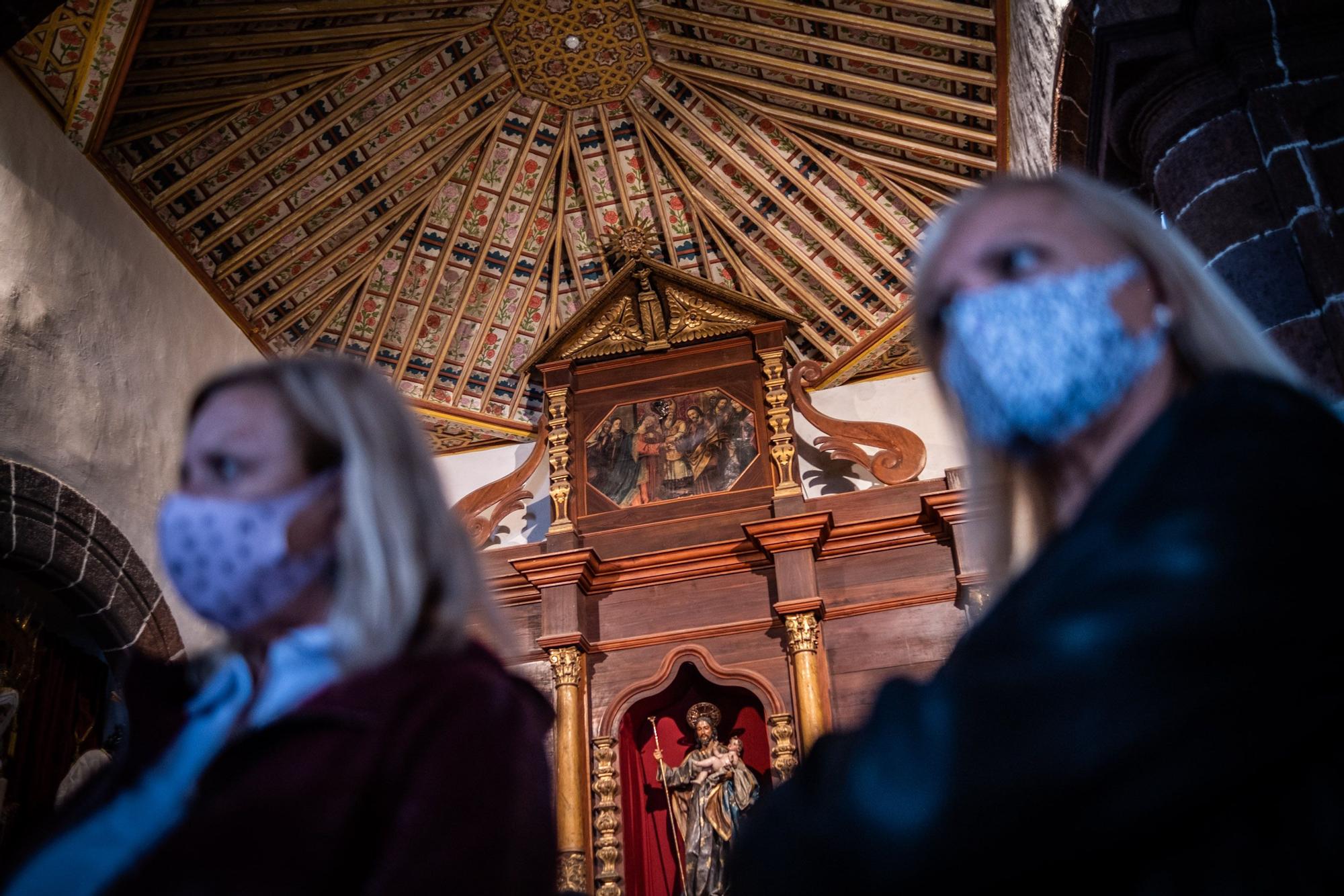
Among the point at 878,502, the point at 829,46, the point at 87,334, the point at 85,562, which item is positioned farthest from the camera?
the point at 878,502

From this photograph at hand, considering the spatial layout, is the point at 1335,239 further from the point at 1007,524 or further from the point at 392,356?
the point at 392,356

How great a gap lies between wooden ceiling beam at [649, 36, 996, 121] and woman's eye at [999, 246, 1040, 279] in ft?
20.8

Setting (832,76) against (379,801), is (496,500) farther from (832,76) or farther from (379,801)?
(379,801)

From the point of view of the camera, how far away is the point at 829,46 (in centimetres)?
706

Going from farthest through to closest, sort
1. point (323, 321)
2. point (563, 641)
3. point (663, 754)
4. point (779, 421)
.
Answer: point (323, 321) < point (779, 421) < point (663, 754) < point (563, 641)

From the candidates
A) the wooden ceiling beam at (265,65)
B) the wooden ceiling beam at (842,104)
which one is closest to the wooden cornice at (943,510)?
the wooden ceiling beam at (842,104)

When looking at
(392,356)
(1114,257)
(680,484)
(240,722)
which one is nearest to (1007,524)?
(1114,257)

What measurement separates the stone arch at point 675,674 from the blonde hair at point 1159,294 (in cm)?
587

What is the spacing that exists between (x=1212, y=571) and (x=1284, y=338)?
2.52 metres

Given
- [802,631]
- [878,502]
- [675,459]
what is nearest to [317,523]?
[802,631]

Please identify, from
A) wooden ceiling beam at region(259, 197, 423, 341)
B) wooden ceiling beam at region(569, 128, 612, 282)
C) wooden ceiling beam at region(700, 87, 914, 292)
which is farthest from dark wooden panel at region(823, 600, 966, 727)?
wooden ceiling beam at region(259, 197, 423, 341)

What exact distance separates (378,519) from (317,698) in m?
0.23

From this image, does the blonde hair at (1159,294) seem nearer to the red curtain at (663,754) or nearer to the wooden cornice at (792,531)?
the wooden cornice at (792,531)

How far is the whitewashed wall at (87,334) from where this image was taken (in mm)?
5672
